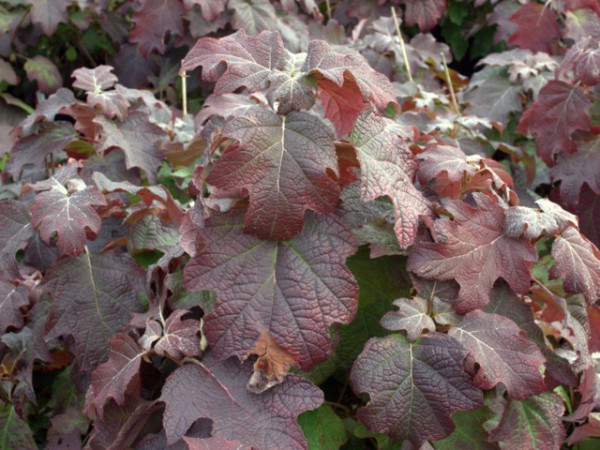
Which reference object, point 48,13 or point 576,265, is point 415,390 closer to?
point 576,265

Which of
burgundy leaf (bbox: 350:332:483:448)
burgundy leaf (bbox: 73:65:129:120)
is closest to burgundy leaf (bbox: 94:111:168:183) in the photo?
burgundy leaf (bbox: 73:65:129:120)

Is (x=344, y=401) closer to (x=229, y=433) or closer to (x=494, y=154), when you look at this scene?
(x=229, y=433)

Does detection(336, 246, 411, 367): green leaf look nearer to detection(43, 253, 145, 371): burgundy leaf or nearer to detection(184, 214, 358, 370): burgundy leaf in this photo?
detection(184, 214, 358, 370): burgundy leaf

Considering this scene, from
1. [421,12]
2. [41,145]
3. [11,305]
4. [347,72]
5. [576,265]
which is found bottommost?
[421,12]

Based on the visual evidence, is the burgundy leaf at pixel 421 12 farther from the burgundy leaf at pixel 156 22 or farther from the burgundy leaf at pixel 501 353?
the burgundy leaf at pixel 501 353

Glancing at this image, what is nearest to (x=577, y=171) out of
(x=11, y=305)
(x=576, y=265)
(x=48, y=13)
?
(x=576, y=265)

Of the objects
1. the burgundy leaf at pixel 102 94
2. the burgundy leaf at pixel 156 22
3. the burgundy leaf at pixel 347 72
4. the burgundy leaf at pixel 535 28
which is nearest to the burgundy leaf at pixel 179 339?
the burgundy leaf at pixel 347 72

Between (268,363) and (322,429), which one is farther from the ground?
(268,363)
